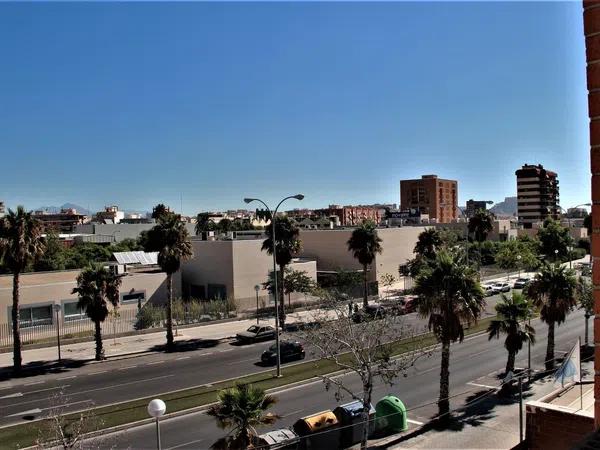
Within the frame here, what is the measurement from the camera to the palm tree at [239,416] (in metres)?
14.0

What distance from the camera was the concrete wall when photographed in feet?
129

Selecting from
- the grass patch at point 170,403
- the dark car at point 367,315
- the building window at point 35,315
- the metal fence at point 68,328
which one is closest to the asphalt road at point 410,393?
the grass patch at point 170,403

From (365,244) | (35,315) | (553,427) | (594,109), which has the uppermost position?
(594,109)

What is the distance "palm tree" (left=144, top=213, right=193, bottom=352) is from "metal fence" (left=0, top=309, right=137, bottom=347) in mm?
5461

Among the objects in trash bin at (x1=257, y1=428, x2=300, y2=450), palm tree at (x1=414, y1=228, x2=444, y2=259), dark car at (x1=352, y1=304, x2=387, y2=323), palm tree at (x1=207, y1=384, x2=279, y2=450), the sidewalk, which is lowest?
the sidewalk

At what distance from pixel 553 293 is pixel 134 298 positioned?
111 feet

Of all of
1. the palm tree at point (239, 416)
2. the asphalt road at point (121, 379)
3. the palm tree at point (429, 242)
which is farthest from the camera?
the palm tree at point (429, 242)

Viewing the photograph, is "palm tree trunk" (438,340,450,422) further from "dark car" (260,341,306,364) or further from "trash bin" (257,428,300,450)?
"dark car" (260,341,306,364)

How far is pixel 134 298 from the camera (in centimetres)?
4731

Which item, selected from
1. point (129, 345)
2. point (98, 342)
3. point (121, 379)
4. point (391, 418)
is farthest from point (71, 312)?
point (391, 418)

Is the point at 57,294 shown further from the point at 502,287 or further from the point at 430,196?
the point at 430,196

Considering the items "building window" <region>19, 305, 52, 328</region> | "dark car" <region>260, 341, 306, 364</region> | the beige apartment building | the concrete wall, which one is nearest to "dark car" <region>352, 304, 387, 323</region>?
"dark car" <region>260, 341, 306, 364</region>

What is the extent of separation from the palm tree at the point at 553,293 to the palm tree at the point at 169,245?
22.3 meters

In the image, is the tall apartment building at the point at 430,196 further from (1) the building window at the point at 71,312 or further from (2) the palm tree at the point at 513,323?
(2) the palm tree at the point at 513,323
